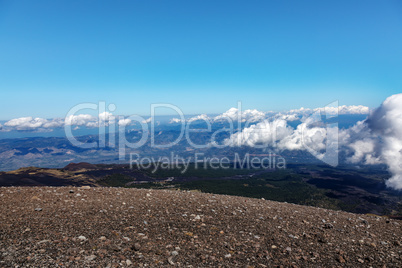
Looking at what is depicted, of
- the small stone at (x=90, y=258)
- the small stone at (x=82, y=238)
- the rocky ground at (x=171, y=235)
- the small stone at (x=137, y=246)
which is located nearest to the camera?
the small stone at (x=90, y=258)

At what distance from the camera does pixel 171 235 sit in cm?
890

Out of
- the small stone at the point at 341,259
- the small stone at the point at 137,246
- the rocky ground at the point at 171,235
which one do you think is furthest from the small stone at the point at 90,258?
the small stone at the point at 341,259

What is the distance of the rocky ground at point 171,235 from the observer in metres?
7.01

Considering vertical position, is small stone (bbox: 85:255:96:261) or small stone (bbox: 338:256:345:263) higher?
small stone (bbox: 85:255:96:261)

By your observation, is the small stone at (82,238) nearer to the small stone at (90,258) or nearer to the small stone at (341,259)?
the small stone at (90,258)

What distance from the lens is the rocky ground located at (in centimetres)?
701

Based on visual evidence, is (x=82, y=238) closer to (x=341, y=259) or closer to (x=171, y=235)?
(x=171, y=235)

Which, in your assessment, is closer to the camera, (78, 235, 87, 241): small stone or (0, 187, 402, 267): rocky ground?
(0, 187, 402, 267): rocky ground

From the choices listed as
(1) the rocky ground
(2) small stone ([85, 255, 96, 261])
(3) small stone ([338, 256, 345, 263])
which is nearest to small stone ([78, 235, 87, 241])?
(1) the rocky ground

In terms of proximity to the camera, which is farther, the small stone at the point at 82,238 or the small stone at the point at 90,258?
the small stone at the point at 82,238

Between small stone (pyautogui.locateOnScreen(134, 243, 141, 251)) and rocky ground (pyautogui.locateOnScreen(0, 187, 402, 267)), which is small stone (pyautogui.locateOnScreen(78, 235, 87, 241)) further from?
small stone (pyautogui.locateOnScreen(134, 243, 141, 251))

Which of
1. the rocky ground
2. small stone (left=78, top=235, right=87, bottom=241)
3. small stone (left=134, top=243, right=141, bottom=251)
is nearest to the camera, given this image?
the rocky ground

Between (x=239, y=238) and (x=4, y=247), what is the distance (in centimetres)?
824

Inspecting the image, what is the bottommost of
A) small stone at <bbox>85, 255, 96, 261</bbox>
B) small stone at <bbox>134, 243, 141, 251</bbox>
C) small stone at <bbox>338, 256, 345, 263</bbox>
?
small stone at <bbox>338, 256, 345, 263</bbox>
